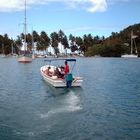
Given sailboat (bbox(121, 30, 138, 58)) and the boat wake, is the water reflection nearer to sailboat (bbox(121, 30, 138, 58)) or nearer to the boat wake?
the boat wake

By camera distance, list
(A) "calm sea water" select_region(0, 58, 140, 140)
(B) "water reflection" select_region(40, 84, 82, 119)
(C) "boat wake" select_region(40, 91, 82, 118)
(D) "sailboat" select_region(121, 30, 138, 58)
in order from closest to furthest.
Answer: (A) "calm sea water" select_region(0, 58, 140, 140), (C) "boat wake" select_region(40, 91, 82, 118), (B) "water reflection" select_region(40, 84, 82, 119), (D) "sailboat" select_region(121, 30, 138, 58)

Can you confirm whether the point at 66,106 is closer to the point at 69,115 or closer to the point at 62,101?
the point at 62,101

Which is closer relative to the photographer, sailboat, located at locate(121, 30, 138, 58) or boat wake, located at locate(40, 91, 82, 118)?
boat wake, located at locate(40, 91, 82, 118)

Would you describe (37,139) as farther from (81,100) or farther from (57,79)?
(57,79)

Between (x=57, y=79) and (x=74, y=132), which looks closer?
(x=74, y=132)

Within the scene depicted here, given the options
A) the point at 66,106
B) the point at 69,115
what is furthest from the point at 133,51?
the point at 69,115

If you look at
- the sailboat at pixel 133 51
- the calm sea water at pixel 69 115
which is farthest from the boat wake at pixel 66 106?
the sailboat at pixel 133 51

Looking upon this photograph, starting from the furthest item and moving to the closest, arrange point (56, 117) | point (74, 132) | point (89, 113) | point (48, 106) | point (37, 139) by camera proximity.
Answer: point (48, 106) → point (89, 113) → point (56, 117) → point (74, 132) → point (37, 139)

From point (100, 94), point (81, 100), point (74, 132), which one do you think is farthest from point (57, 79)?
point (74, 132)

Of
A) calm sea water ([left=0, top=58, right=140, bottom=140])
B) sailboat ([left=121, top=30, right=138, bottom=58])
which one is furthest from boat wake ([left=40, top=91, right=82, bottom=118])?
sailboat ([left=121, top=30, right=138, bottom=58])

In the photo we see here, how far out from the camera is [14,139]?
1948cm

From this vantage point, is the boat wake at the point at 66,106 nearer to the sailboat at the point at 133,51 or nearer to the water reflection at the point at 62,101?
the water reflection at the point at 62,101

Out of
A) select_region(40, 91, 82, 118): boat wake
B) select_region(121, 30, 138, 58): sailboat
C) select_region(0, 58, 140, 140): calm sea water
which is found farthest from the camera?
select_region(121, 30, 138, 58): sailboat

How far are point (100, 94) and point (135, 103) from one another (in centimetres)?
687
